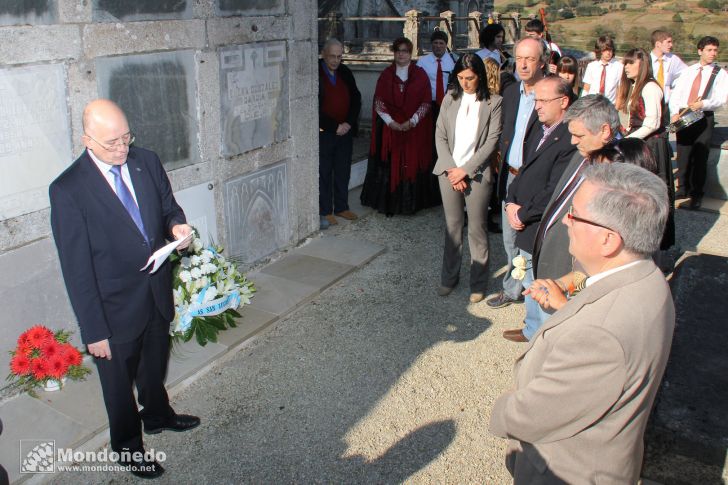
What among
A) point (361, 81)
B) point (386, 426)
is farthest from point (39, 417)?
point (361, 81)

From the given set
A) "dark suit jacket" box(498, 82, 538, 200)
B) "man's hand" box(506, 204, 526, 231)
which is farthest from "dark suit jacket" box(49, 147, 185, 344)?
"dark suit jacket" box(498, 82, 538, 200)

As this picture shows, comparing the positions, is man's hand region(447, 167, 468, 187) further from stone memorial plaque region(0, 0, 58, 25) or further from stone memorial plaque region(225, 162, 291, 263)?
stone memorial plaque region(0, 0, 58, 25)

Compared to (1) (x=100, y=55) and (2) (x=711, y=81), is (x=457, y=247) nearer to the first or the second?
(1) (x=100, y=55)

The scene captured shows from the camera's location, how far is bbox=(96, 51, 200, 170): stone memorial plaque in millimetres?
4609

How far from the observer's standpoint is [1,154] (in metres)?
3.93

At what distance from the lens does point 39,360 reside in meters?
4.10

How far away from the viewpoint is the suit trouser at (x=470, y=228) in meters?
5.51

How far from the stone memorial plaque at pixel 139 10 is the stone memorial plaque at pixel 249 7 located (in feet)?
1.29

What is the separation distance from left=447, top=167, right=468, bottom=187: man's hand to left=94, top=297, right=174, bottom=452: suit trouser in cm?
271

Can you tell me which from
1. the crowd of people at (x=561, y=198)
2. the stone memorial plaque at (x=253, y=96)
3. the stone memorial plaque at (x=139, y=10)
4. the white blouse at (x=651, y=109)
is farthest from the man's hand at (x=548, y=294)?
the white blouse at (x=651, y=109)

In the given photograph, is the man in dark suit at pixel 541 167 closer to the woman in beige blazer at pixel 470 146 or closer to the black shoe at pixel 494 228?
the woman in beige blazer at pixel 470 146

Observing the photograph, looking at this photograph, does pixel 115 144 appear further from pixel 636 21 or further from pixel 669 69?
pixel 636 21

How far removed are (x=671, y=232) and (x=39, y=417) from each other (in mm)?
4280

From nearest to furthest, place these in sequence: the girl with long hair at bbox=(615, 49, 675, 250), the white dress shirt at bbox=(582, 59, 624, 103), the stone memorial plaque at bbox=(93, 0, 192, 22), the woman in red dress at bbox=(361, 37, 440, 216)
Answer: the stone memorial plaque at bbox=(93, 0, 192, 22), the girl with long hair at bbox=(615, 49, 675, 250), the woman in red dress at bbox=(361, 37, 440, 216), the white dress shirt at bbox=(582, 59, 624, 103)
